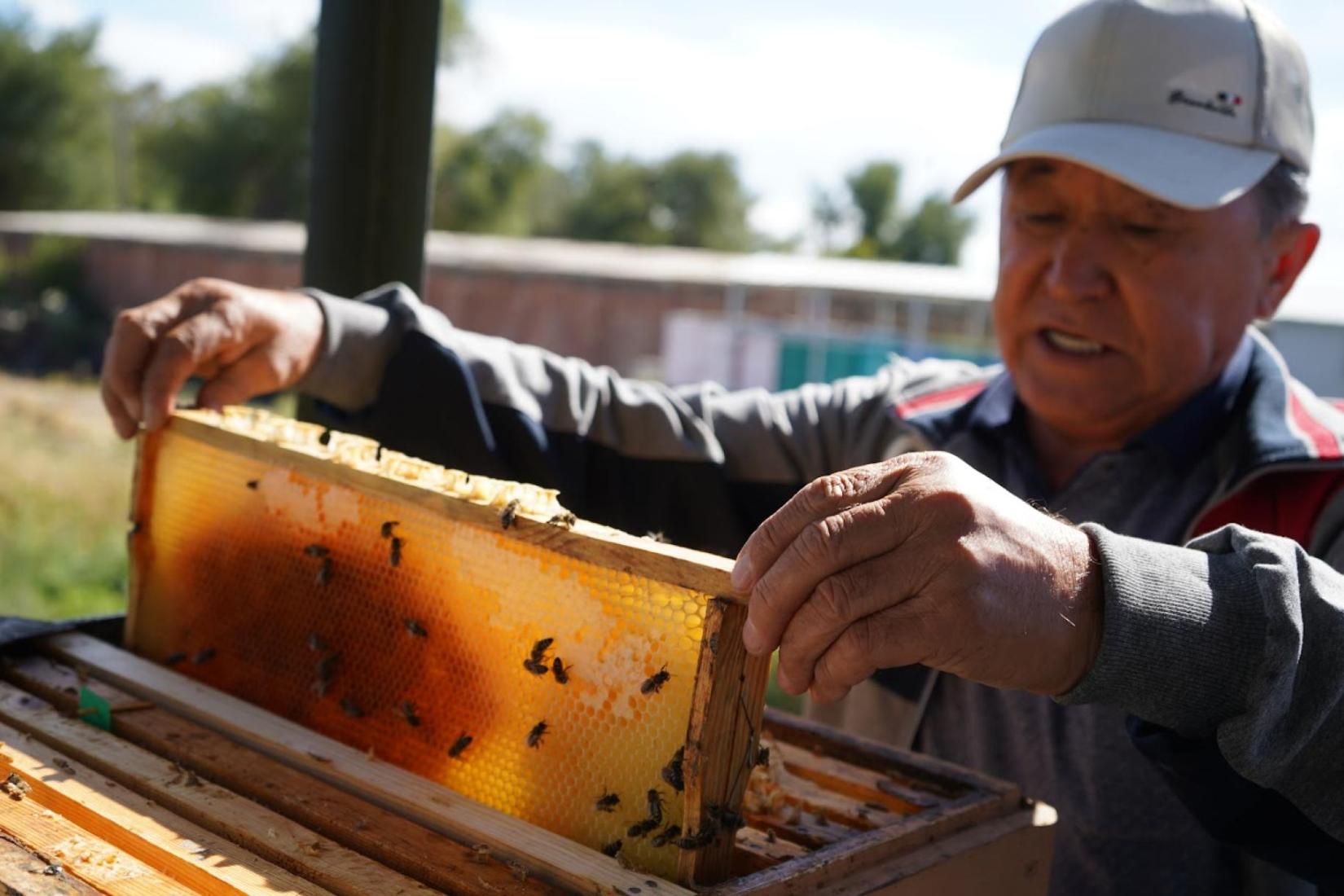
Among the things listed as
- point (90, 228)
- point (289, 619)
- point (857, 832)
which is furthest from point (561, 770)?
point (90, 228)

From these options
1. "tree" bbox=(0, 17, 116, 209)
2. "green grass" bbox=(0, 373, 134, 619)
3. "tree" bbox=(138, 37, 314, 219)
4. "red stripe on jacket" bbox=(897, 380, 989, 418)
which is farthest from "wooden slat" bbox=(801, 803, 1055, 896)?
"tree" bbox=(138, 37, 314, 219)

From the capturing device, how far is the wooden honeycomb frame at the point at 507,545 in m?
1.49

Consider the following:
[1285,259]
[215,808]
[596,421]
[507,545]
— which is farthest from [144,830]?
[1285,259]

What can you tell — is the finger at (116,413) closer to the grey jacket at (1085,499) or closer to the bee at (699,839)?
the grey jacket at (1085,499)

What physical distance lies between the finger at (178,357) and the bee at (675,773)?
1.31 meters

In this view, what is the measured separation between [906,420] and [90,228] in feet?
120

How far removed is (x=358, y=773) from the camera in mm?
1705

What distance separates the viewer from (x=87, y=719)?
1.91m

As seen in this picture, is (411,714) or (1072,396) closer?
(411,714)

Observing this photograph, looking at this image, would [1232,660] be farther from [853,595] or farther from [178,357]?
[178,357]

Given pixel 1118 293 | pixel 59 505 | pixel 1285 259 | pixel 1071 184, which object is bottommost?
pixel 59 505

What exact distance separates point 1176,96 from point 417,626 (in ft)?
6.19

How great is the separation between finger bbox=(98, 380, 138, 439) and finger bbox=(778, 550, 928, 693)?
5.05 ft

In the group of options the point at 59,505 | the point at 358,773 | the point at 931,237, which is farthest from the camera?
the point at 931,237
